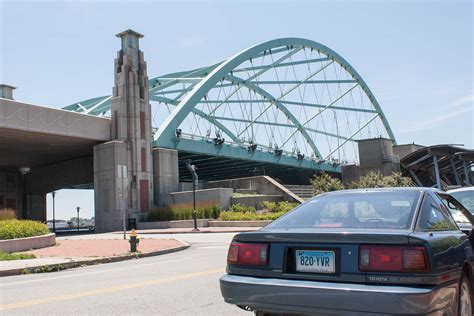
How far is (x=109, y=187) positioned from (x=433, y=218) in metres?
34.8

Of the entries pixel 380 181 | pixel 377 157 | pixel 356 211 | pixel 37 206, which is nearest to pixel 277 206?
pixel 380 181

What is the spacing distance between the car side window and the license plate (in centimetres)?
86

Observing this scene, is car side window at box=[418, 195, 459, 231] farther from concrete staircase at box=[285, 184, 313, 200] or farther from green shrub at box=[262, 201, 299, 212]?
concrete staircase at box=[285, 184, 313, 200]

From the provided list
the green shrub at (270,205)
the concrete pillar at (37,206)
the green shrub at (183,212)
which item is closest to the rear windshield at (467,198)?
the green shrub at (270,205)

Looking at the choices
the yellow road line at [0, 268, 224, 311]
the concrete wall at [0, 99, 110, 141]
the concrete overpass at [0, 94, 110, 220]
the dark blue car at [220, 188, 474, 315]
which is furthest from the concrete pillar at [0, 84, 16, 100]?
the dark blue car at [220, 188, 474, 315]

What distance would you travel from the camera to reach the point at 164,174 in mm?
41344

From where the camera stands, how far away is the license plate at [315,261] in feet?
13.9

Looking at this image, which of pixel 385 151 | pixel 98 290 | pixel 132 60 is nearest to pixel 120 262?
pixel 98 290

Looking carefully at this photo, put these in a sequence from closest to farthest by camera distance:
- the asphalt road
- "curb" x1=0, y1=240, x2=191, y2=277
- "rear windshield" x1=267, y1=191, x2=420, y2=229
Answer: "rear windshield" x1=267, y1=191, x2=420, y2=229
the asphalt road
"curb" x1=0, y1=240, x2=191, y2=277

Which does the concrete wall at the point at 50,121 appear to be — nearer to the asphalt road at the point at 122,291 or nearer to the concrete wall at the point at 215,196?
the concrete wall at the point at 215,196

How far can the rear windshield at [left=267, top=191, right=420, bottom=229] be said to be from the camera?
4691 mm

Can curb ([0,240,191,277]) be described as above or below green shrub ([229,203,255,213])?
below

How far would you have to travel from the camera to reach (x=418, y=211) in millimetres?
4602

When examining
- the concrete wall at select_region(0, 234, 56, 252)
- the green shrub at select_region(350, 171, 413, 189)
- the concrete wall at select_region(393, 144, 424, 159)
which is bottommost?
the concrete wall at select_region(0, 234, 56, 252)
